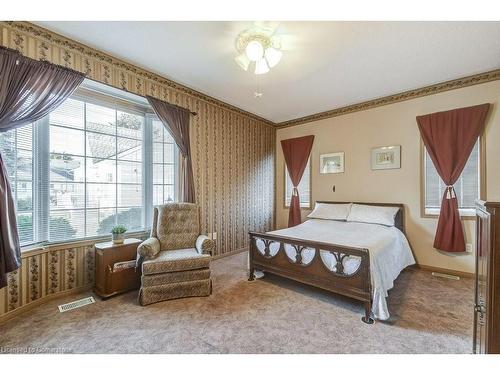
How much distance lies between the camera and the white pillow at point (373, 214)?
310cm

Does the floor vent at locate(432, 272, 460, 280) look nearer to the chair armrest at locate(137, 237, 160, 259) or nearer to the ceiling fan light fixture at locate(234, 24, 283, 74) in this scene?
the ceiling fan light fixture at locate(234, 24, 283, 74)

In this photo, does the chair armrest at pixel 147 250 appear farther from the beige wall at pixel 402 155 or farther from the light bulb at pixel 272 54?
the beige wall at pixel 402 155

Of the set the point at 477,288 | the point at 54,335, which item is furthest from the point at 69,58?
the point at 477,288

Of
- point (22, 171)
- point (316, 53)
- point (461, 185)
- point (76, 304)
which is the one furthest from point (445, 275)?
point (22, 171)

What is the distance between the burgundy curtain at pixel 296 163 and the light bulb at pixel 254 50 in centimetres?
254

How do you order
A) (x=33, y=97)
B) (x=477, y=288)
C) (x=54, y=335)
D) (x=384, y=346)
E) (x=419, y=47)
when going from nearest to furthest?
(x=477, y=288), (x=384, y=346), (x=54, y=335), (x=33, y=97), (x=419, y=47)

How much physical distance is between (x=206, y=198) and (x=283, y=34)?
2.37 meters

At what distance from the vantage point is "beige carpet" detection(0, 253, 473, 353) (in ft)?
5.11

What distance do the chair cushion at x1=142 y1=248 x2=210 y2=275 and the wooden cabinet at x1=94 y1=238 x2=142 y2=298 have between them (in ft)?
1.18

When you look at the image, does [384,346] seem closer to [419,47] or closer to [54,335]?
[54,335]

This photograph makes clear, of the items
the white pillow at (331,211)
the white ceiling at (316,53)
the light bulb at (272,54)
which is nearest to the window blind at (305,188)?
the white pillow at (331,211)
